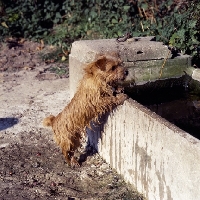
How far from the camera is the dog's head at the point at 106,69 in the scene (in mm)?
4578

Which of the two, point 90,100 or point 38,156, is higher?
point 90,100

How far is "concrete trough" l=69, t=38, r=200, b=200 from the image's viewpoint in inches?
149

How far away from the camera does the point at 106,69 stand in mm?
4590

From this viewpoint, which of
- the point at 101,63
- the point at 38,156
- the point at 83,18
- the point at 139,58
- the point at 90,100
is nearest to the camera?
the point at 101,63

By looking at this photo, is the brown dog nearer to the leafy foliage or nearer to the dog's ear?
the dog's ear

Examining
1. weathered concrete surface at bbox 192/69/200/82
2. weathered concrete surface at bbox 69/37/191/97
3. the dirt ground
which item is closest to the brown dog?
the dirt ground

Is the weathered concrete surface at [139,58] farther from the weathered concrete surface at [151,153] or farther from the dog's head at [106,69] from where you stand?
the weathered concrete surface at [151,153]

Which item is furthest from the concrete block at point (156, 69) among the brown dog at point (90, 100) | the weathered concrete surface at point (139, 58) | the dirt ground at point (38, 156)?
the dirt ground at point (38, 156)

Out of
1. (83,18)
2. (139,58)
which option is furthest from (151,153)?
(83,18)

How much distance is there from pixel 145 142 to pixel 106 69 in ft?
2.78

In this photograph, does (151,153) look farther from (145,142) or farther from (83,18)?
(83,18)

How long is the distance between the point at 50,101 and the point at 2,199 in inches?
113

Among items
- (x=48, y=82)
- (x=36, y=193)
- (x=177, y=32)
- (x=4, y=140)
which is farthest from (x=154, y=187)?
(x=48, y=82)

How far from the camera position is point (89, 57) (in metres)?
5.36
